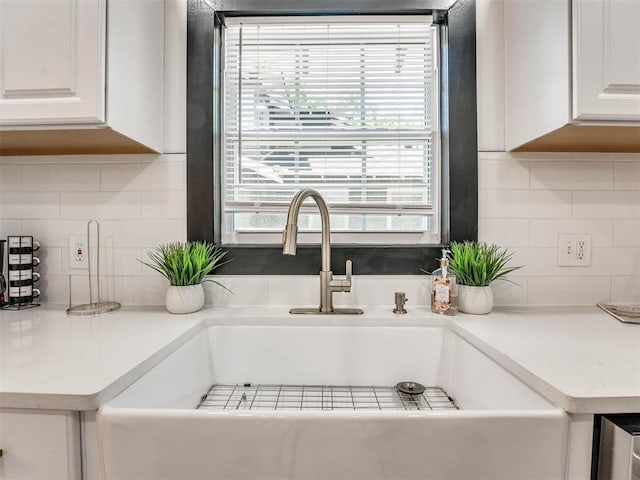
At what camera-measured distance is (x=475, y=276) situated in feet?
3.78

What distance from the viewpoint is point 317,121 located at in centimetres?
135

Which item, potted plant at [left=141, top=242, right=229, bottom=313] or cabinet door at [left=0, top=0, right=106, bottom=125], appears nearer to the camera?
cabinet door at [left=0, top=0, right=106, bottom=125]

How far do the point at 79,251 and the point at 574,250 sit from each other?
67.9 inches

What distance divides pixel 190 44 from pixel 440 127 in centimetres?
92

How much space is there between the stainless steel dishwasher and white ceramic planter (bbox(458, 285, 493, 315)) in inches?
21.6

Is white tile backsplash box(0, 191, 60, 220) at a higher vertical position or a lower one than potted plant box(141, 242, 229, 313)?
higher

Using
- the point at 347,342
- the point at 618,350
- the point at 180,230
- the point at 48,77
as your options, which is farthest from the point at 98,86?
the point at 618,350

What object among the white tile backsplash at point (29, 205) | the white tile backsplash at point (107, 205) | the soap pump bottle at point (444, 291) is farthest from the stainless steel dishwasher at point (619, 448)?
the white tile backsplash at point (29, 205)

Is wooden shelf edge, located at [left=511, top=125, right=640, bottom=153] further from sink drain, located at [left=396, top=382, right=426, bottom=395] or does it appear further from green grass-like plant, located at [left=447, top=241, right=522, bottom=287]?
sink drain, located at [left=396, top=382, right=426, bottom=395]

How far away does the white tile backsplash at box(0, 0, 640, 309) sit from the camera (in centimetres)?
127

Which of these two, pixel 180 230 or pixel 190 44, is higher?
pixel 190 44

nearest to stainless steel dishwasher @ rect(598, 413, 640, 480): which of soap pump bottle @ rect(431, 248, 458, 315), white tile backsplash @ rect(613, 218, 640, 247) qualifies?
soap pump bottle @ rect(431, 248, 458, 315)

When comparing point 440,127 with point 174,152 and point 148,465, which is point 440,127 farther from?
point 148,465

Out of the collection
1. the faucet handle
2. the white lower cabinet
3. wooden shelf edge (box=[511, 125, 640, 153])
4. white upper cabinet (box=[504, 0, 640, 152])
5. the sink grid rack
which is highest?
white upper cabinet (box=[504, 0, 640, 152])
